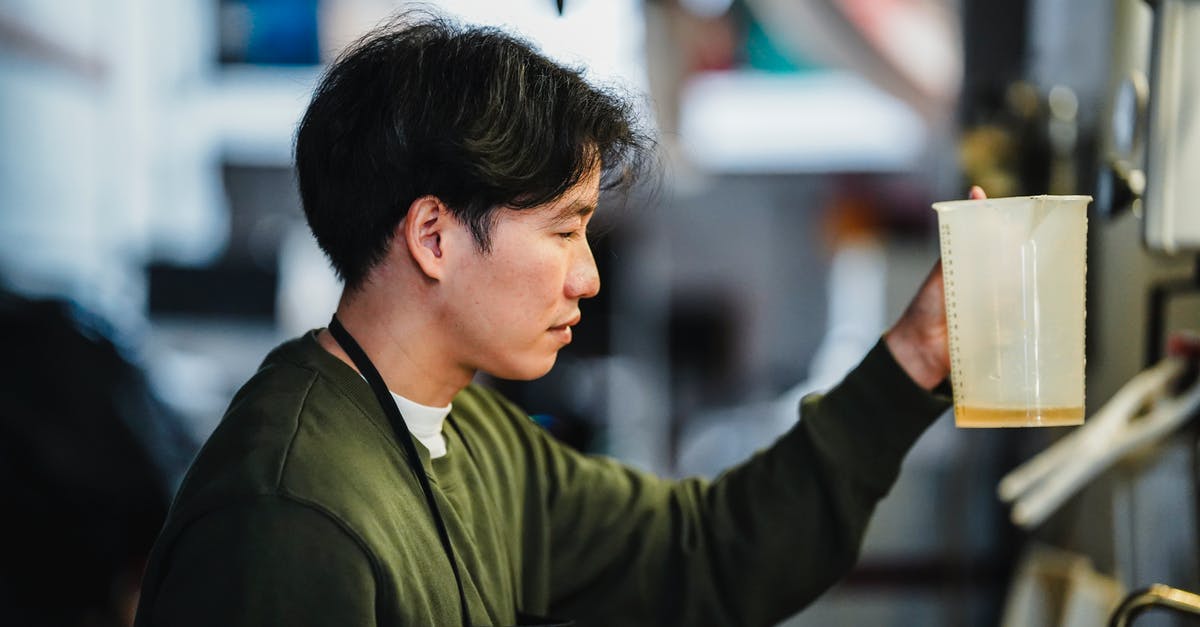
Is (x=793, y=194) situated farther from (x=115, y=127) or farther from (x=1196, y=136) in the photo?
(x=1196, y=136)

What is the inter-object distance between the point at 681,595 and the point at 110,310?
3.16 m

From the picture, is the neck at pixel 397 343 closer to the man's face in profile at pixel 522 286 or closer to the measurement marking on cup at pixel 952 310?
the man's face in profile at pixel 522 286

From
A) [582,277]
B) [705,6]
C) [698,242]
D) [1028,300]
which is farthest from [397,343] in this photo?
[698,242]

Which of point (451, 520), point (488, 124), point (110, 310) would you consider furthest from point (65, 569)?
point (488, 124)

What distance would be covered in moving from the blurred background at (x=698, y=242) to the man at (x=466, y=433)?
0.23m

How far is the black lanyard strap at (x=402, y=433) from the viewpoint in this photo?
1.37 m

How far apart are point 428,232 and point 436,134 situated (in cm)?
12

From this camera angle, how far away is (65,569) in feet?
9.51

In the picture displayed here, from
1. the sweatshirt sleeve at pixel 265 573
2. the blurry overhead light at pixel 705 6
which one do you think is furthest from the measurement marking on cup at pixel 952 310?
the blurry overhead light at pixel 705 6

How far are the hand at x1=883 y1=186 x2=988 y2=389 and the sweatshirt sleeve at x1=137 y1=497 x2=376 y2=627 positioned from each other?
2.58 feet

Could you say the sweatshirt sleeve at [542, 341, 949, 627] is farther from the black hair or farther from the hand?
the black hair

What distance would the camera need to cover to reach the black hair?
1387 mm

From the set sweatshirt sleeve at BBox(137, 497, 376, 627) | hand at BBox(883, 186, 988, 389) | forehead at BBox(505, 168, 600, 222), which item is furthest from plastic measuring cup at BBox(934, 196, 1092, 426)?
sweatshirt sleeve at BBox(137, 497, 376, 627)

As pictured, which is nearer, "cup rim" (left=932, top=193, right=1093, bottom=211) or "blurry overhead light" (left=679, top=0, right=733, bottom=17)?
"cup rim" (left=932, top=193, right=1093, bottom=211)
